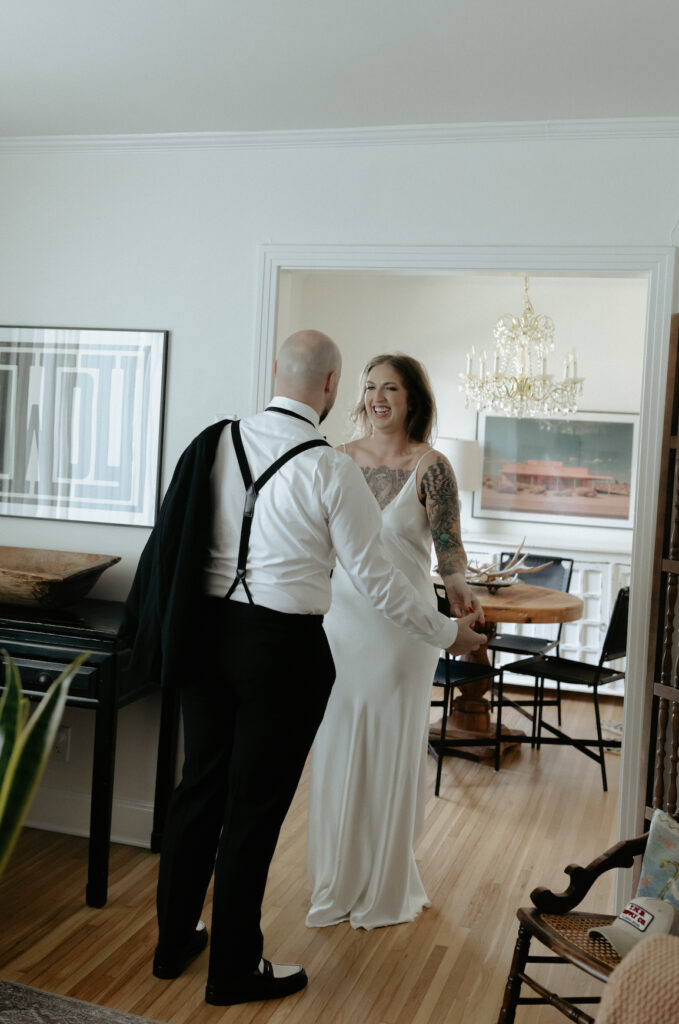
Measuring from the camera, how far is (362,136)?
10.3 feet

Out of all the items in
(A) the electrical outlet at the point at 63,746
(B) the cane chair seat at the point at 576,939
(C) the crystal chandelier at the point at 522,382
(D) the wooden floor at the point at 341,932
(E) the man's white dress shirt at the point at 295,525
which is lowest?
(D) the wooden floor at the point at 341,932

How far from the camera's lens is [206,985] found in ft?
7.93

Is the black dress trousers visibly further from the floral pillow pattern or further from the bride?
the floral pillow pattern

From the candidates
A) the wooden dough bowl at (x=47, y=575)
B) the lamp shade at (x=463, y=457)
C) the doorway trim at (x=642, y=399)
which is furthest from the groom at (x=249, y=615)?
the lamp shade at (x=463, y=457)

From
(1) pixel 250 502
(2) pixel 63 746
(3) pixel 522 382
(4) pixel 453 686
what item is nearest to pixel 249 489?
(1) pixel 250 502

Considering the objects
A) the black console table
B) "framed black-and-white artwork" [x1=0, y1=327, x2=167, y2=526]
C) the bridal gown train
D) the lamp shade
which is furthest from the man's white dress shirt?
the lamp shade

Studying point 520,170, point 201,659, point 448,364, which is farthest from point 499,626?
point 201,659

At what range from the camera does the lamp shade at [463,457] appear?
5973mm

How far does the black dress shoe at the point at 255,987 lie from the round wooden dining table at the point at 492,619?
196cm

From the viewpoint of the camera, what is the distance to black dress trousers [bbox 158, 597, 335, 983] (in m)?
2.30

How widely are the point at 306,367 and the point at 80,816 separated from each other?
7.00 feet

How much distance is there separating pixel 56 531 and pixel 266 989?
1882 millimetres

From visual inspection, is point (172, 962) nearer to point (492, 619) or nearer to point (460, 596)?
point (460, 596)

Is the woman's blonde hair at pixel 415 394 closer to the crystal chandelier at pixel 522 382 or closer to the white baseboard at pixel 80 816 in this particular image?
the white baseboard at pixel 80 816
